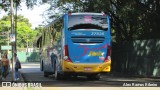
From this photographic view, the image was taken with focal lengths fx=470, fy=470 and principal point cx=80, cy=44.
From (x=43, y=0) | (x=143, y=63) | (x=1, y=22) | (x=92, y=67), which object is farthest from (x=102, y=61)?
(x=1, y=22)

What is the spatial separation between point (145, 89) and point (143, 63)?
1372 cm

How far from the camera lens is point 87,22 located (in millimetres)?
24781

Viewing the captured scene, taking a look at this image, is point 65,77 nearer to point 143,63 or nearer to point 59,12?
point 143,63

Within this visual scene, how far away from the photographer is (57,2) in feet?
139

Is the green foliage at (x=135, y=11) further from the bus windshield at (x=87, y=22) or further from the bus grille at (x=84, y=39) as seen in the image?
the bus grille at (x=84, y=39)

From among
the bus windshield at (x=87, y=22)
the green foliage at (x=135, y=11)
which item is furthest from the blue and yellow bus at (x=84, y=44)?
the green foliage at (x=135, y=11)

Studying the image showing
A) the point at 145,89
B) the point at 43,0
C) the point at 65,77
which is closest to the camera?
the point at 145,89

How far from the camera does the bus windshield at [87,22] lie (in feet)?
80.8

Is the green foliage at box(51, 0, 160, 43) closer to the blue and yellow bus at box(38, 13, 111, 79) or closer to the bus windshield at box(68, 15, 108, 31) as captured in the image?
the bus windshield at box(68, 15, 108, 31)

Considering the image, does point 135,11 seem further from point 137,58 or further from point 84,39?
point 84,39

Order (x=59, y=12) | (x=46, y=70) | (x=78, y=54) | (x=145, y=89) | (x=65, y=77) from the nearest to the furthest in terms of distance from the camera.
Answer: (x=145, y=89) → (x=78, y=54) → (x=65, y=77) → (x=46, y=70) → (x=59, y=12)

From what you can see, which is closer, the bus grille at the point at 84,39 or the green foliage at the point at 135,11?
the bus grille at the point at 84,39

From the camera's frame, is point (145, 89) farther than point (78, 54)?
No

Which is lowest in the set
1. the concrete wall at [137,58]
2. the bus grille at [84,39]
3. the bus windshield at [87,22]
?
the concrete wall at [137,58]
